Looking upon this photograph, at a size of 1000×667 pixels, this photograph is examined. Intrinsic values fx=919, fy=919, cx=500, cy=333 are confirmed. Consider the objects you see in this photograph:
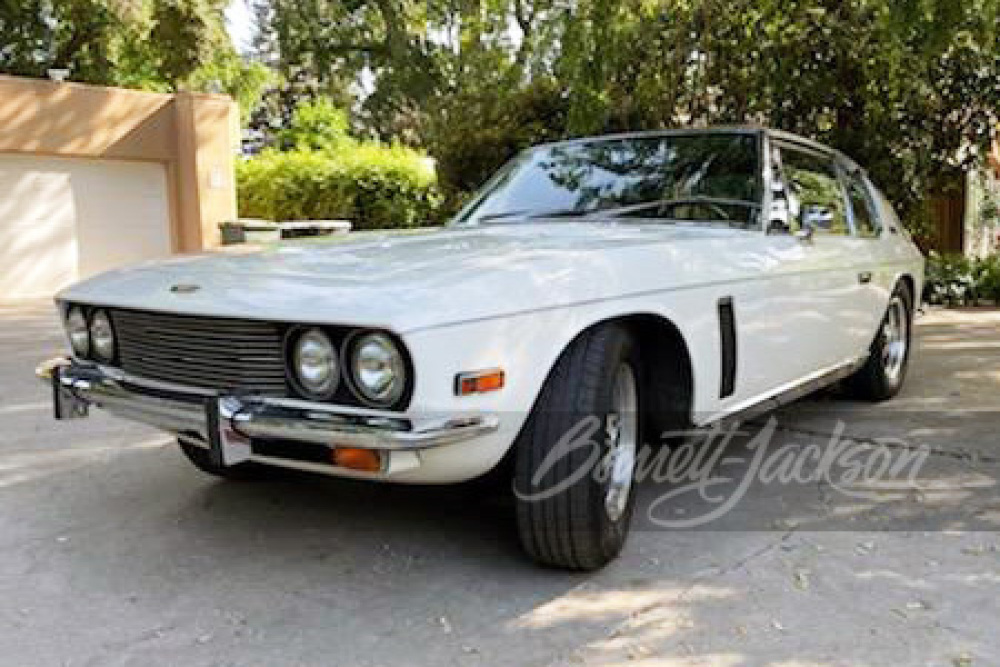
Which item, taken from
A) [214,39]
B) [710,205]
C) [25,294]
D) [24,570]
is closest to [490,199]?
[710,205]

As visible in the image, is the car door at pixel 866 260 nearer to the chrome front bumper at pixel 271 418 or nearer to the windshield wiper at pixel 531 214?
the windshield wiper at pixel 531 214

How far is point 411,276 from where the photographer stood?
2.73 m

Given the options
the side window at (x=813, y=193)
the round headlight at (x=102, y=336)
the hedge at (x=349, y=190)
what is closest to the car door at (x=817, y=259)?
the side window at (x=813, y=193)

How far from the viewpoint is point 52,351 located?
7965 mm

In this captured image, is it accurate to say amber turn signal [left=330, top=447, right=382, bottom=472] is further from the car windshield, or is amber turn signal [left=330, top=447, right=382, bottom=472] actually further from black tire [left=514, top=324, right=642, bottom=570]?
the car windshield

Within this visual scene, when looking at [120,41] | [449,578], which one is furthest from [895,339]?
[120,41]

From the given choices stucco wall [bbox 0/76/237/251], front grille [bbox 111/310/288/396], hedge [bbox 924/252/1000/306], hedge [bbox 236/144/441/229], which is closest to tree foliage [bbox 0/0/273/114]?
stucco wall [bbox 0/76/237/251]

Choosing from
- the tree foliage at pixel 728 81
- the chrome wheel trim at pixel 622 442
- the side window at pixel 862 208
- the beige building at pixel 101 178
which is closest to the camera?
the chrome wheel trim at pixel 622 442

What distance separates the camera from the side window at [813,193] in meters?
4.15

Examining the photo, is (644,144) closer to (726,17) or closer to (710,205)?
(710,205)

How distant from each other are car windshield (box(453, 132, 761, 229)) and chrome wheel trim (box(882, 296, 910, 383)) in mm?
1819

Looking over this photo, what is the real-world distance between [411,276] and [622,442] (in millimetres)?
1030

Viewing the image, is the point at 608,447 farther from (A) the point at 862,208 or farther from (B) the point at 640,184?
(A) the point at 862,208

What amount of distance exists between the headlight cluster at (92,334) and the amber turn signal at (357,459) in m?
1.10
